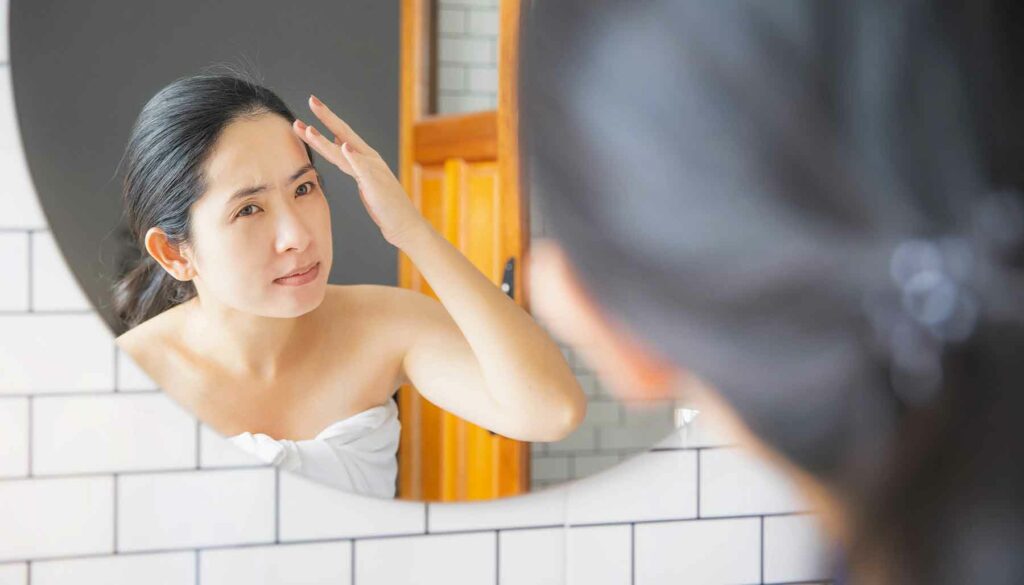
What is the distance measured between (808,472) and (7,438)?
2.98ft

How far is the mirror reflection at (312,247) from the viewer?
33.4 inches

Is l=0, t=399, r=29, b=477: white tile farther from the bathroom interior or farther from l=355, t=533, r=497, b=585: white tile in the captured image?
l=355, t=533, r=497, b=585: white tile

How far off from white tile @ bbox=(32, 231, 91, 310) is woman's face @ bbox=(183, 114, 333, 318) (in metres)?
0.15

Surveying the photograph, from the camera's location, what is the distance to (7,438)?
909 millimetres

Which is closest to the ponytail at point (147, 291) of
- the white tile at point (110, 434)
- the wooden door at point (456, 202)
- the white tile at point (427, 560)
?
the white tile at point (110, 434)

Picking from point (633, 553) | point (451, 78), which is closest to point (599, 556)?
point (633, 553)

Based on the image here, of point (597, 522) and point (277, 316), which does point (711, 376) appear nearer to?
point (597, 522)

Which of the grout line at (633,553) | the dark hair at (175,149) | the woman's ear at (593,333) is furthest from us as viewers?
the grout line at (633,553)

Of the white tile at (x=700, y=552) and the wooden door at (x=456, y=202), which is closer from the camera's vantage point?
the wooden door at (x=456, y=202)

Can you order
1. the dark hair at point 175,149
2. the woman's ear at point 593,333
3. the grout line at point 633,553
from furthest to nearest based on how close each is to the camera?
the grout line at point 633,553 → the woman's ear at point 593,333 → the dark hair at point 175,149

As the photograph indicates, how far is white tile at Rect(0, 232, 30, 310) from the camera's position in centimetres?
90

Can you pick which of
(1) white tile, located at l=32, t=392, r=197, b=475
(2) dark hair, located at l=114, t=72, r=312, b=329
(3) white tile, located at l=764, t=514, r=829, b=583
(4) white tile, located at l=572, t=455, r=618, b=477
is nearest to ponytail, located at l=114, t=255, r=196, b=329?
(2) dark hair, located at l=114, t=72, r=312, b=329

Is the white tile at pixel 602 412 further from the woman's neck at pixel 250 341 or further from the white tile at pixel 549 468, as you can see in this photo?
the woman's neck at pixel 250 341

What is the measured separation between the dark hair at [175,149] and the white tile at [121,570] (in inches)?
11.6
